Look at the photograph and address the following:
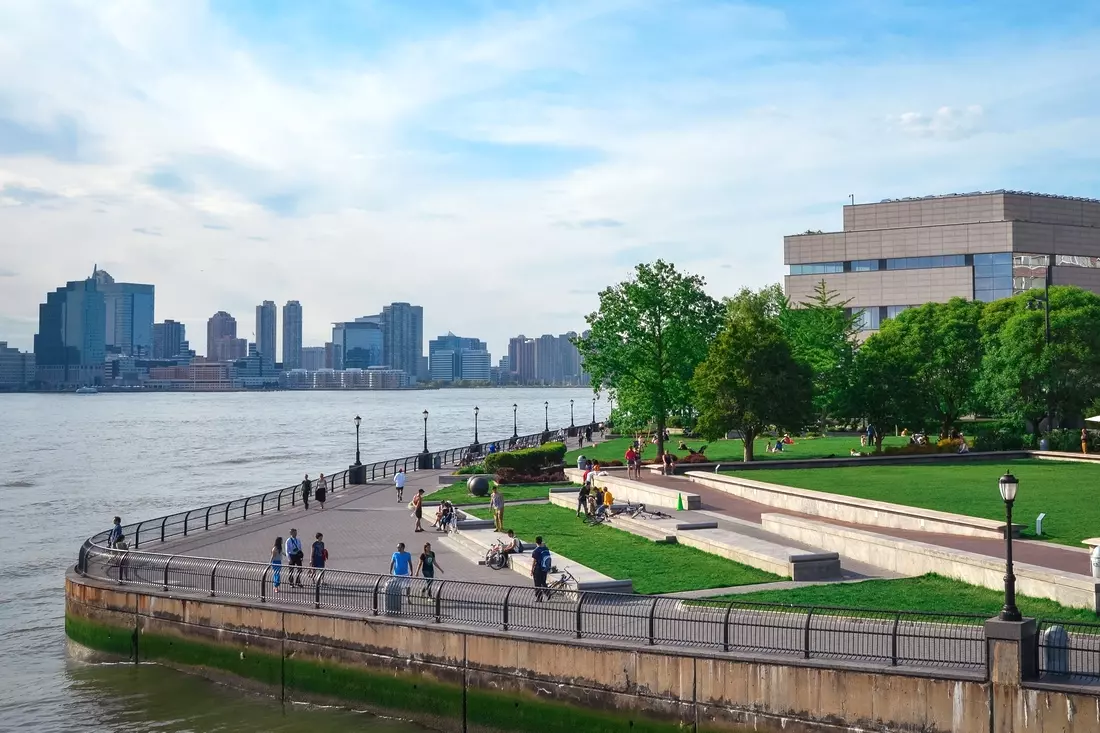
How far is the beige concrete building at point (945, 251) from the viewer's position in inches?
3893

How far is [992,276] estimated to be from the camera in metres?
98.8

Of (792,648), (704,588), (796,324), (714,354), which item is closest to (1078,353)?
(714,354)

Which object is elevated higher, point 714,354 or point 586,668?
point 714,354

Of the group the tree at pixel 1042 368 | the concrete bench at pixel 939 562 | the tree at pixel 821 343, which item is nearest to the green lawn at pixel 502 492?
the concrete bench at pixel 939 562

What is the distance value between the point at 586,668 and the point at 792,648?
383 centimetres

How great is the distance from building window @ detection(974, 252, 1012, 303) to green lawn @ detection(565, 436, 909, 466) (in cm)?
3390

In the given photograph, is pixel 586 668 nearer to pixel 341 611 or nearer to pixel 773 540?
pixel 341 611

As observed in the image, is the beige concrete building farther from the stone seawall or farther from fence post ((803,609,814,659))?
fence post ((803,609,814,659))

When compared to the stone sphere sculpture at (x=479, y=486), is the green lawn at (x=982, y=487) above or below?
above

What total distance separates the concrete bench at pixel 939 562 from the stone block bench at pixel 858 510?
265 centimetres

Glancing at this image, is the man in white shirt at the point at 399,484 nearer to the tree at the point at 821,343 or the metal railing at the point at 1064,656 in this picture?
the tree at the point at 821,343

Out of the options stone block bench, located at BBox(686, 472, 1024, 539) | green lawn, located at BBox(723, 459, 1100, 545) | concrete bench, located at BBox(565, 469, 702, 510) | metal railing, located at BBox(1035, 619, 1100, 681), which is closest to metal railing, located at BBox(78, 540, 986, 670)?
metal railing, located at BBox(1035, 619, 1100, 681)

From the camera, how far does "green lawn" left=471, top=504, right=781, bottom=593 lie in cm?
2539

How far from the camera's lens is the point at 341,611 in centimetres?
2300
